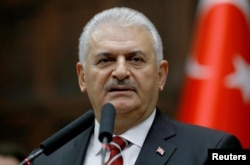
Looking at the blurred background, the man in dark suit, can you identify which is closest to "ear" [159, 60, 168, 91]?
the man in dark suit

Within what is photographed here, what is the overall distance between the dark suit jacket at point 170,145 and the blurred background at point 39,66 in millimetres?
4466

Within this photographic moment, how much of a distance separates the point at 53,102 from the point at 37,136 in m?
0.41

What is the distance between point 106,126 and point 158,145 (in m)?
0.49

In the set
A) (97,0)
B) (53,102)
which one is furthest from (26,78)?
(97,0)

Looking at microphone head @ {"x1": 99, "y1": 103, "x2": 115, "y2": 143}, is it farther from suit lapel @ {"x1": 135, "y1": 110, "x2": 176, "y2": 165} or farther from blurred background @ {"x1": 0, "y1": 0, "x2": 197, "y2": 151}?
blurred background @ {"x1": 0, "y1": 0, "x2": 197, "y2": 151}

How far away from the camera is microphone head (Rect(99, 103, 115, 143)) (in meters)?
2.87

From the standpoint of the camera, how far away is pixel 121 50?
332 centimetres

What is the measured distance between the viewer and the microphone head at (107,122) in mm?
2865

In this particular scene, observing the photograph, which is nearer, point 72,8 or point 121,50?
point 121,50

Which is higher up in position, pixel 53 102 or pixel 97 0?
pixel 97 0

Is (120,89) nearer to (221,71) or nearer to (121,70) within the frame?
(121,70)

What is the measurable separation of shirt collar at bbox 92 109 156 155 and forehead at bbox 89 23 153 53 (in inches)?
11.5

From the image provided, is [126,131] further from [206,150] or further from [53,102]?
[53,102]

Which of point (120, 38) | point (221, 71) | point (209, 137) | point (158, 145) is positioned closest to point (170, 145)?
point (158, 145)
